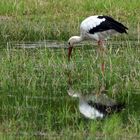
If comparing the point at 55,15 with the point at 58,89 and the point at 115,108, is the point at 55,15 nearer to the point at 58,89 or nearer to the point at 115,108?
the point at 58,89

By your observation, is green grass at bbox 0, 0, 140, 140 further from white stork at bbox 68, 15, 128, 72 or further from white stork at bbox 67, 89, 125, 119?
white stork at bbox 68, 15, 128, 72

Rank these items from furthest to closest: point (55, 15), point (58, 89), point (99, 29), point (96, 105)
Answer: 1. point (55, 15)
2. point (99, 29)
3. point (58, 89)
4. point (96, 105)

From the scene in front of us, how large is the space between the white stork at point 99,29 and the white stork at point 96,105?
2045 millimetres

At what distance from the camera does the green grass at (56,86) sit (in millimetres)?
7094

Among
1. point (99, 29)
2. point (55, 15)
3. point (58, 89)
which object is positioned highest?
point (99, 29)

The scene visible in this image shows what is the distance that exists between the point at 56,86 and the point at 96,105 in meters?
1.02

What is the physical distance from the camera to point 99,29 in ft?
37.9

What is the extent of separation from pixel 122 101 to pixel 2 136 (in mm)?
2432

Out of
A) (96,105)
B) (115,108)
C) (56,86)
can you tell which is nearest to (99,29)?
(56,86)

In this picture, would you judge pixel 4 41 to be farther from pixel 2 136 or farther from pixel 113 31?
pixel 2 136

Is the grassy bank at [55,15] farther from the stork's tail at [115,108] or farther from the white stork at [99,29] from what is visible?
the stork's tail at [115,108]

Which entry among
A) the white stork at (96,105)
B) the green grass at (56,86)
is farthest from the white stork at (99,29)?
the white stork at (96,105)

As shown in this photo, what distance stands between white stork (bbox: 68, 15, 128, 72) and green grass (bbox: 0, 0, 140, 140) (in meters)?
0.28

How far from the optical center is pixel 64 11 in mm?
17703
